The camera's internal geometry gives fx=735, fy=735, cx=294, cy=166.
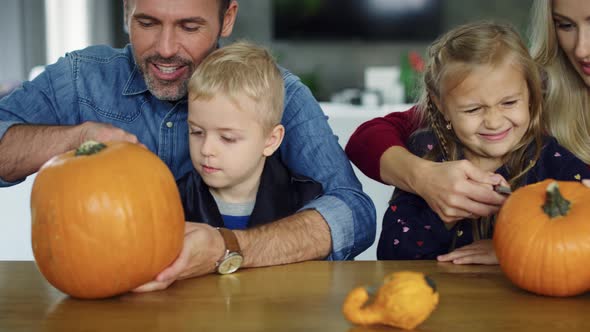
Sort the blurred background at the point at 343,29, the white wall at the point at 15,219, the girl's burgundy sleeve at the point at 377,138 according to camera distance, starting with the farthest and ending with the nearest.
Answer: the blurred background at the point at 343,29 → the white wall at the point at 15,219 → the girl's burgundy sleeve at the point at 377,138

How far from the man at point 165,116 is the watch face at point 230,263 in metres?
0.08

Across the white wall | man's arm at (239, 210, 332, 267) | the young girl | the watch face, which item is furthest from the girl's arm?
the white wall

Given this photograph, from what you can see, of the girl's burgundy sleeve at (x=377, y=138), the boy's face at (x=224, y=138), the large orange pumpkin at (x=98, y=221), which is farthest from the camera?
the girl's burgundy sleeve at (x=377, y=138)

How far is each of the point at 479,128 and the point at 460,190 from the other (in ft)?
0.70

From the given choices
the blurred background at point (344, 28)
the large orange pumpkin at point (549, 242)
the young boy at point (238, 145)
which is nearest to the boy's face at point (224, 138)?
the young boy at point (238, 145)

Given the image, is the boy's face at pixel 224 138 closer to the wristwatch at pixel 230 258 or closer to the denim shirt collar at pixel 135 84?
the wristwatch at pixel 230 258

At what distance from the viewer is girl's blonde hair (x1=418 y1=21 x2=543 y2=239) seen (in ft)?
5.09

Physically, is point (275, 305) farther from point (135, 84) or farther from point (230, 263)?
point (135, 84)

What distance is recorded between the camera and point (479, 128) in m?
1.54

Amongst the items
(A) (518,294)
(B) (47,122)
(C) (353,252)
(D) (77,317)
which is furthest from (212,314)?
(B) (47,122)

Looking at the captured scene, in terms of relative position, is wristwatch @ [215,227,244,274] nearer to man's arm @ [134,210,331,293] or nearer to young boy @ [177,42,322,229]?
man's arm @ [134,210,331,293]

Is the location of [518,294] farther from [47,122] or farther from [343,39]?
[343,39]

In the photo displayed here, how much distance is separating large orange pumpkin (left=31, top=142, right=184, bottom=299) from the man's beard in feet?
2.21

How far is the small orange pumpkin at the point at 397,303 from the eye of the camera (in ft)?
2.98
